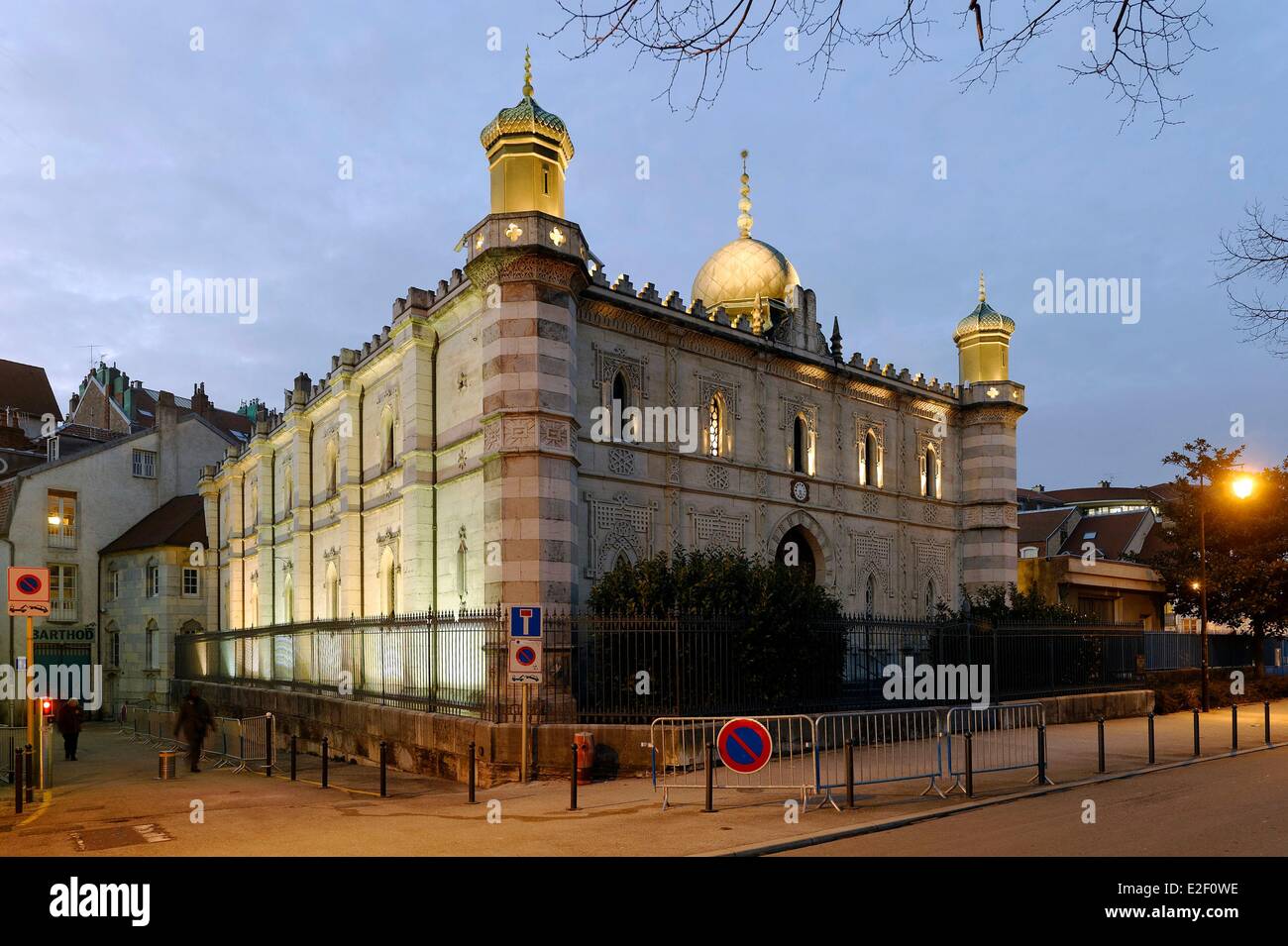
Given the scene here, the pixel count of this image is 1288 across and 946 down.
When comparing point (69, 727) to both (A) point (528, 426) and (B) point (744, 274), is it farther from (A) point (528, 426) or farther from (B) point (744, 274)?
(B) point (744, 274)

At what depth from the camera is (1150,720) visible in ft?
55.6

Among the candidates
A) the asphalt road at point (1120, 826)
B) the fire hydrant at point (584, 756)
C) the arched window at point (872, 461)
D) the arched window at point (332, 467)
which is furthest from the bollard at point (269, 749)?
the arched window at point (872, 461)

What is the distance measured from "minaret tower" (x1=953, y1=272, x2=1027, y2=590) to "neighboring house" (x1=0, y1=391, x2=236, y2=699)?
112 ft

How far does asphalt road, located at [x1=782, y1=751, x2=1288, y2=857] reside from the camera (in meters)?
10.1

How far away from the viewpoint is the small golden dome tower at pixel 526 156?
20.8 m

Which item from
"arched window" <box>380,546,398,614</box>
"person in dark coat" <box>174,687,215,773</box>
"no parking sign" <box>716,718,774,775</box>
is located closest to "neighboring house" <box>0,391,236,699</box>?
"arched window" <box>380,546,398,614</box>

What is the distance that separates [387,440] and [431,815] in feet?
51.5

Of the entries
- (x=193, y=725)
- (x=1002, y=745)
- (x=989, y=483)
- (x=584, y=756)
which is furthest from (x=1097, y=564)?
(x=193, y=725)

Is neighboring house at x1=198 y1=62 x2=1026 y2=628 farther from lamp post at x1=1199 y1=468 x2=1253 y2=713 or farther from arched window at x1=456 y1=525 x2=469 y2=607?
lamp post at x1=1199 y1=468 x2=1253 y2=713

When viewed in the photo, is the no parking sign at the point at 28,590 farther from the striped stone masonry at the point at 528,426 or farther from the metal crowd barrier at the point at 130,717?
the metal crowd barrier at the point at 130,717

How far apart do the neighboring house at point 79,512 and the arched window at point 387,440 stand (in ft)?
61.8
